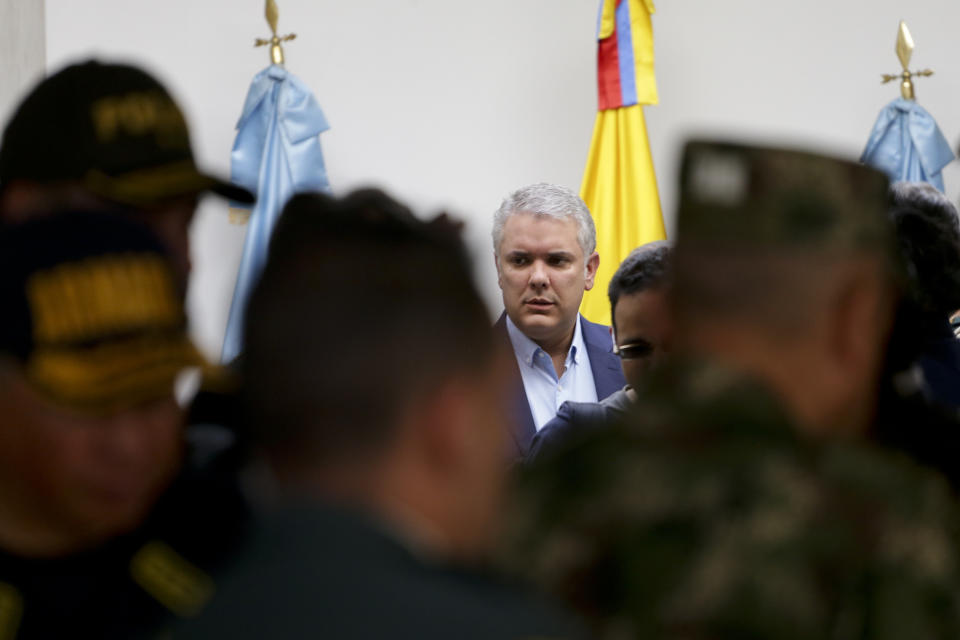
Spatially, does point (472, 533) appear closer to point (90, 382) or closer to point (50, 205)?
point (90, 382)

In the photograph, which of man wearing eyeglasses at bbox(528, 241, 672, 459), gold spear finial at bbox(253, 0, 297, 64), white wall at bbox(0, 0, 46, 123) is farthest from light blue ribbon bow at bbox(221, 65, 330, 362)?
man wearing eyeglasses at bbox(528, 241, 672, 459)

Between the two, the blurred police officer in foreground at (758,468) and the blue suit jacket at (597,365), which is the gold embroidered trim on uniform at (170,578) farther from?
the blue suit jacket at (597,365)

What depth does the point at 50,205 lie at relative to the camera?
1.59 meters

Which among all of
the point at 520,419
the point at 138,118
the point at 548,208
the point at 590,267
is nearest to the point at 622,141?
the point at 590,267

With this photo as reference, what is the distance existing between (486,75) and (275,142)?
124 cm

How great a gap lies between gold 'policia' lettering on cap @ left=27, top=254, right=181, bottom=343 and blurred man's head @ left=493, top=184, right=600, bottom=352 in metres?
2.49

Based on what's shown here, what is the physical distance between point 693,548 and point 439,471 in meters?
0.26

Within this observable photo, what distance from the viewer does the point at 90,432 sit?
1231 millimetres

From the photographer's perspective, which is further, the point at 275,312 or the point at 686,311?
the point at 686,311

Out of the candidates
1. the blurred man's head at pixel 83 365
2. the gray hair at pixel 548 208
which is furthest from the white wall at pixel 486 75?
the blurred man's head at pixel 83 365

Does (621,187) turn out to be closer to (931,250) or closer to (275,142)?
(275,142)

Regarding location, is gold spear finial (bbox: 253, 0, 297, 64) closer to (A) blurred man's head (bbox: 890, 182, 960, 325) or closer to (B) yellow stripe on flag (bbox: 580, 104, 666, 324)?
(B) yellow stripe on flag (bbox: 580, 104, 666, 324)

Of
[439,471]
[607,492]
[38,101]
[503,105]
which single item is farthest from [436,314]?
[503,105]

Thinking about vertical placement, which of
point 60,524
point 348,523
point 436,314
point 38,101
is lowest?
point 60,524
